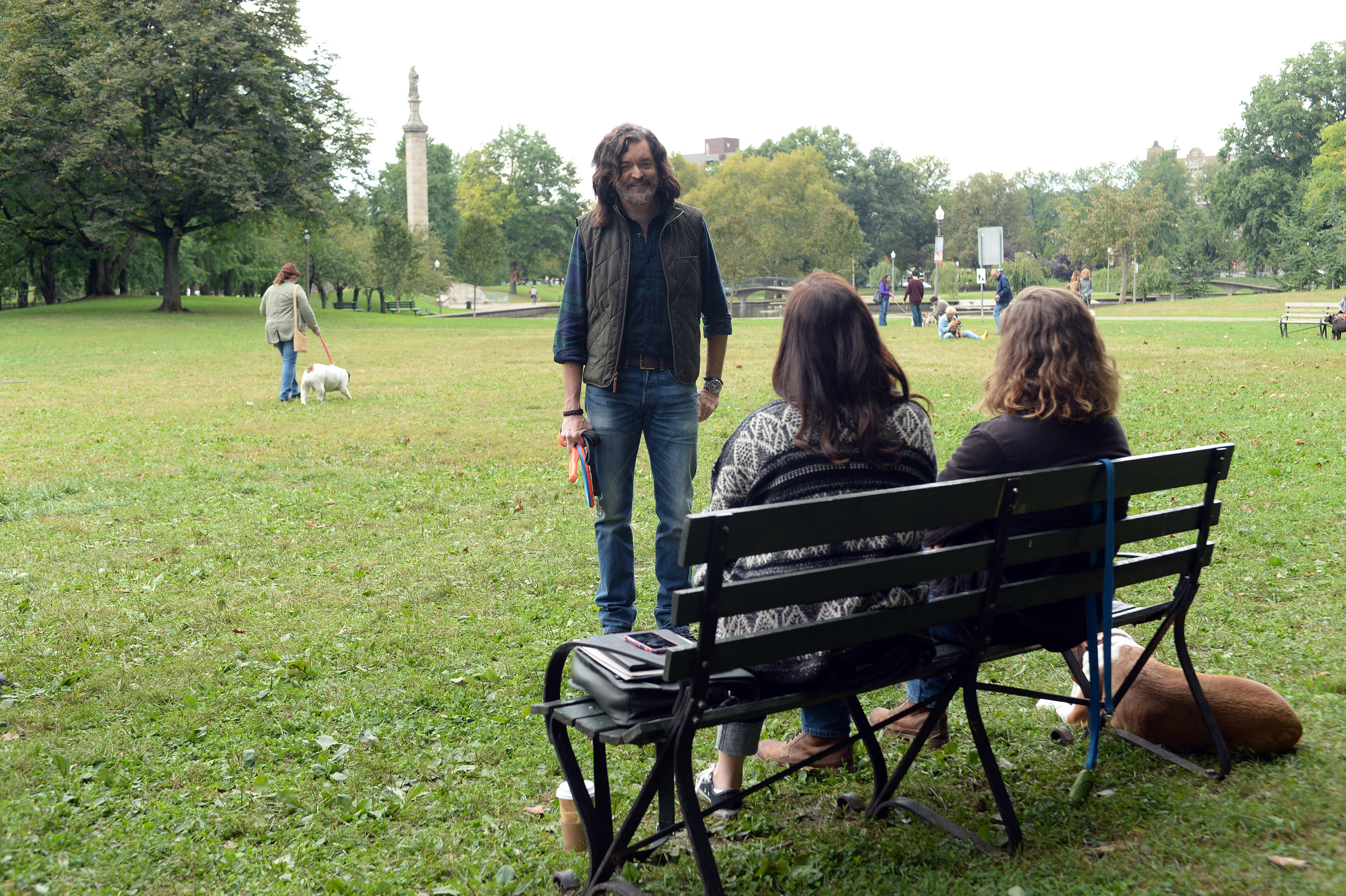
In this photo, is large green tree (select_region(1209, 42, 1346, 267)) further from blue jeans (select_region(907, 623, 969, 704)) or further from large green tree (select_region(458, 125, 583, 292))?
blue jeans (select_region(907, 623, 969, 704))

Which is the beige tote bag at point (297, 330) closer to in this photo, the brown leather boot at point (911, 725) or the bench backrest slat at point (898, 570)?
the brown leather boot at point (911, 725)

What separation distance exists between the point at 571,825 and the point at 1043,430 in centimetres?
191

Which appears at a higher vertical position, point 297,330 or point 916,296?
point 916,296

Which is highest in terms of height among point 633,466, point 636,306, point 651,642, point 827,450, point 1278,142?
point 1278,142

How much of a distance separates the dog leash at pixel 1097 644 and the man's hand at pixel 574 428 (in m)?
2.16

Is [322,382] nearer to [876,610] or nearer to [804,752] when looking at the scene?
[804,752]

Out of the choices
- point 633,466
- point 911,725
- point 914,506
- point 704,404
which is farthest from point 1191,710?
point 633,466

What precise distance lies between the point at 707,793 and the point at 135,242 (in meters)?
48.2

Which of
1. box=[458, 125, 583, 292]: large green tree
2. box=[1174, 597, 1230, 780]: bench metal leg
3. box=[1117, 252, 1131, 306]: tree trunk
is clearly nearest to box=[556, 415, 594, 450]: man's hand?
box=[1174, 597, 1230, 780]: bench metal leg

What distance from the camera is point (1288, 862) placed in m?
2.82

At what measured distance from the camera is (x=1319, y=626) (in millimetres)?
4883

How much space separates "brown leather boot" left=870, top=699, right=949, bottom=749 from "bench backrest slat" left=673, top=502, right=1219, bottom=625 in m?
0.88

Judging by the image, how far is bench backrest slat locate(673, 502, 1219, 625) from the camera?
8.30 feet

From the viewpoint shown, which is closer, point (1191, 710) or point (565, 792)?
point (565, 792)
